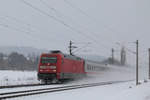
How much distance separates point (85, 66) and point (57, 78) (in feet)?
30.4

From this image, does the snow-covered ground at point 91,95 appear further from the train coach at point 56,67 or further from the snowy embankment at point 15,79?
the snowy embankment at point 15,79

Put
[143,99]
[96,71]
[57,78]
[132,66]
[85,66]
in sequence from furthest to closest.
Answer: [132,66] → [96,71] → [85,66] → [57,78] → [143,99]

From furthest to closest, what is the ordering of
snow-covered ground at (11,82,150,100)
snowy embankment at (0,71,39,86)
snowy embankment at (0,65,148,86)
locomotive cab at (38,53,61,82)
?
snowy embankment at (0,65,148,86) < snowy embankment at (0,71,39,86) < locomotive cab at (38,53,61,82) < snow-covered ground at (11,82,150,100)

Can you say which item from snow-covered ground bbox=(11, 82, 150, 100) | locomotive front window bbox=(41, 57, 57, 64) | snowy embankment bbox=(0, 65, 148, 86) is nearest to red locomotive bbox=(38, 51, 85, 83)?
locomotive front window bbox=(41, 57, 57, 64)

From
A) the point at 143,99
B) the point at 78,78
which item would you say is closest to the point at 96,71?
the point at 78,78

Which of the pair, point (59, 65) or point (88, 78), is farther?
point (88, 78)

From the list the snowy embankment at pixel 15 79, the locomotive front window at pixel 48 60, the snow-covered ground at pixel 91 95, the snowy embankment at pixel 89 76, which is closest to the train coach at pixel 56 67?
the locomotive front window at pixel 48 60

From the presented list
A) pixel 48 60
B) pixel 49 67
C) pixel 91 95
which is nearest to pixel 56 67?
pixel 49 67

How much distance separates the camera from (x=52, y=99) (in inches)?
536

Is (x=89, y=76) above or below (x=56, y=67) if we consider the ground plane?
below

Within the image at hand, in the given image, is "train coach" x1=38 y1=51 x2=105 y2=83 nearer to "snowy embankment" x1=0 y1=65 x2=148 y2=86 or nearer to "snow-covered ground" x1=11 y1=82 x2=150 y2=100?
"snowy embankment" x1=0 y1=65 x2=148 y2=86

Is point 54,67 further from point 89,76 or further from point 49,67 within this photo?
point 89,76

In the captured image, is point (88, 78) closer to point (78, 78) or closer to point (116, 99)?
point (78, 78)

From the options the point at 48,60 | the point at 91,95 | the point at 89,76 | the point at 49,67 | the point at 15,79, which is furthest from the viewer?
the point at 89,76
